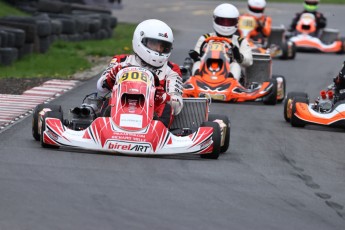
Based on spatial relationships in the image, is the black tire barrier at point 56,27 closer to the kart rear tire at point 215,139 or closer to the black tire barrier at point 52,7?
the black tire barrier at point 52,7

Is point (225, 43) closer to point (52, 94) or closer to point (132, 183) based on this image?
point (52, 94)

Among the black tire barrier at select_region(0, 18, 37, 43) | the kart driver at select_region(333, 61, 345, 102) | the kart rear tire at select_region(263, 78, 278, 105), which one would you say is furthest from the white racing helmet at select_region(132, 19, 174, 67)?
the black tire barrier at select_region(0, 18, 37, 43)

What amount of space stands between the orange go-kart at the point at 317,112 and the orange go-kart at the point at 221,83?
2.02 metres

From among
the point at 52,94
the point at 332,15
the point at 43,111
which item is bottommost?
the point at 332,15

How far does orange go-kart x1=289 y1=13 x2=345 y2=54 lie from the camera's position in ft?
81.7

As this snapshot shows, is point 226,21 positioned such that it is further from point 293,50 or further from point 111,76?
point 293,50

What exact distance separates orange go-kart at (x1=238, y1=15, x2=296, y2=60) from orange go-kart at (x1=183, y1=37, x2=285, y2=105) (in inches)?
191

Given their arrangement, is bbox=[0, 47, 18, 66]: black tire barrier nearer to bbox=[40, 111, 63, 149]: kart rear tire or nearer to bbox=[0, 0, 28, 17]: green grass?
bbox=[40, 111, 63, 149]: kart rear tire

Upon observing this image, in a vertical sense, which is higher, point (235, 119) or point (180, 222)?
point (180, 222)

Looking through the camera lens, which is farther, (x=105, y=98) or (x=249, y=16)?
(x=249, y=16)

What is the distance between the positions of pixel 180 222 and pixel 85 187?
1117 millimetres

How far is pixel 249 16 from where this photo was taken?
22.0m

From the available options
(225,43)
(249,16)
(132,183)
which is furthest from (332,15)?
(132,183)

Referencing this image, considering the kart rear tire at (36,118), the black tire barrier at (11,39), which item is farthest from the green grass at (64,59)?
the kart rear tire at (36,118)
